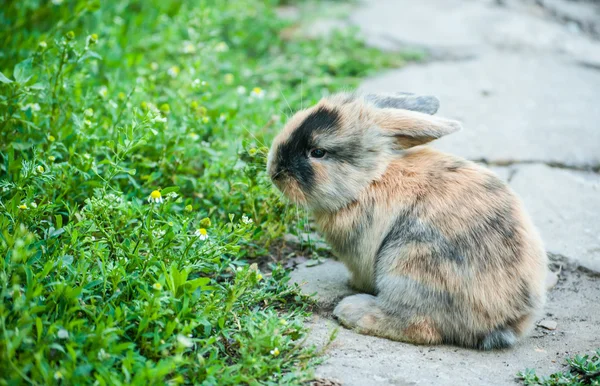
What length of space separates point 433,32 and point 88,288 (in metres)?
5.55

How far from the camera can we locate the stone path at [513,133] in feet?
10.9

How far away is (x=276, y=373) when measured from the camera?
2977 millimetres

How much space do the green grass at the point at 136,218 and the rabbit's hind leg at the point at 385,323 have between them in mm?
256

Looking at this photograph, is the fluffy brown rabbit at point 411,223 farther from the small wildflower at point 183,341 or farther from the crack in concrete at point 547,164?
the crack in concrete at point 547,164

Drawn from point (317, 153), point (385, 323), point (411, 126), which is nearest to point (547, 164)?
point (411, 126)

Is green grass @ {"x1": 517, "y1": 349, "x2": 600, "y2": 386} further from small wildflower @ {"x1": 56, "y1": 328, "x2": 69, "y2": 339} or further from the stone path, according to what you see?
small wildflower @ {"x1": 56, "y1": 328, "x2": 69, "y2": 339}

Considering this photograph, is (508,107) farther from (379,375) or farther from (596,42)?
(379,375)

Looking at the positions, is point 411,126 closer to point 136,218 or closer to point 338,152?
point 338,152

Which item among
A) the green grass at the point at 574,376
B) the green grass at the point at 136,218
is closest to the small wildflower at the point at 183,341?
the green grass at the point at 136,218

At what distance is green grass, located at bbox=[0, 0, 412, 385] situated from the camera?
9.41 feet

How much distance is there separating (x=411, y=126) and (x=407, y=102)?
1.22 feet

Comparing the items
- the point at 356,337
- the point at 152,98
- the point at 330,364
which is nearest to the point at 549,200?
the point at 356,337

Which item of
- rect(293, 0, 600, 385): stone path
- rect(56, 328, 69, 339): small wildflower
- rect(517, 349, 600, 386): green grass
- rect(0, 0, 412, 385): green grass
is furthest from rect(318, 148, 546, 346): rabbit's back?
rect(56, 328, 69, 339): small wildflower

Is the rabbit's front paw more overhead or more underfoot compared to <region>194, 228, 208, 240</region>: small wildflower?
more underfoot
